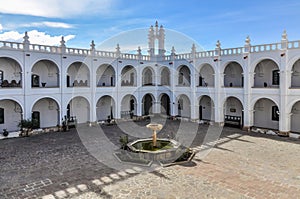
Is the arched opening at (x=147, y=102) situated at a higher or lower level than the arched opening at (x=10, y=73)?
lower

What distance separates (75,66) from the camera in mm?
26453

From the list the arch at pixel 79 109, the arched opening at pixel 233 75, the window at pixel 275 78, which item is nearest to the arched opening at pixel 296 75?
the window at pixel 275 78

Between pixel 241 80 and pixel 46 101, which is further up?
pixel 241 80

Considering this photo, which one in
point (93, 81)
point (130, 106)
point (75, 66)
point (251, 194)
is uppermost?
point (75, 66)

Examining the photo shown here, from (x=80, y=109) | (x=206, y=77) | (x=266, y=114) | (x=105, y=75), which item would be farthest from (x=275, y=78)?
Answer: (x=80, y=109)

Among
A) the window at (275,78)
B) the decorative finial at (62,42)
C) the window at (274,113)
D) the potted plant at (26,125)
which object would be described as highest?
the decorative finial at (62,42)

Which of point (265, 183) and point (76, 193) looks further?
point (265, 183)

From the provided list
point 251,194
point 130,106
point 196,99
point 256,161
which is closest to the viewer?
point 251,194

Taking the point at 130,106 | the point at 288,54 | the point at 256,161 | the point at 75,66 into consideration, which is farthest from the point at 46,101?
the point at 288,54

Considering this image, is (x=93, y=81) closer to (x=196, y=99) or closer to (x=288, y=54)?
(x=196, y=99)

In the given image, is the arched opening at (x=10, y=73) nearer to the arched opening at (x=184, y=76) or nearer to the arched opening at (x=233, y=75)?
the arched opening at (x=184, y=76)

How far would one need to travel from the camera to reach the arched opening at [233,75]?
2622 cm

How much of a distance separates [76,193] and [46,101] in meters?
16.9

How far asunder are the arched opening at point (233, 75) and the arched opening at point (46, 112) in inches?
747
